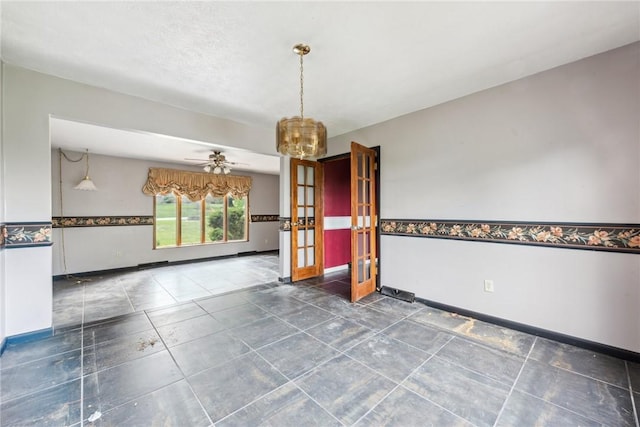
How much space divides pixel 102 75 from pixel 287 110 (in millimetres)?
1861

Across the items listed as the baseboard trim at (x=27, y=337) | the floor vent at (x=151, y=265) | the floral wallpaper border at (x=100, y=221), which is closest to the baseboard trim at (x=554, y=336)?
the baseboard trim at (x=27, y=337)

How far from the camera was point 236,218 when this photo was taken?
23.5 ft

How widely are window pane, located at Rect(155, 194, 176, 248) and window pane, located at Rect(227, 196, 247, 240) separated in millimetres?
1331

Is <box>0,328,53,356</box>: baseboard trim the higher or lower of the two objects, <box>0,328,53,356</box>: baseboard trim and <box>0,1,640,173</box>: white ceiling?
the lower

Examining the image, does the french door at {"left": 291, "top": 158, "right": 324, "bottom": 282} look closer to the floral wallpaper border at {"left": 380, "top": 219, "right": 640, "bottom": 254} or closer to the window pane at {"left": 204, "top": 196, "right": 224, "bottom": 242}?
the floral wallpaper border at {"left": 380, "top": 219, "right": 640, "bottom": 254}

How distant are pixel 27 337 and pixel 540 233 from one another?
483 centimetres

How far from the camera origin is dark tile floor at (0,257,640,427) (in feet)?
4.97

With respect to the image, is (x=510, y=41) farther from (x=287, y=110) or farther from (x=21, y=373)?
(x=21, y=373)

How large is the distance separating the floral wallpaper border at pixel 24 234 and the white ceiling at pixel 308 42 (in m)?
1.43

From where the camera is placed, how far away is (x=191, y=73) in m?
2.41

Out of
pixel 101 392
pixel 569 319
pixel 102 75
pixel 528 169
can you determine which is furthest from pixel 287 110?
pixel 569 319

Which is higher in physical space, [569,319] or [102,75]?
[102,75]

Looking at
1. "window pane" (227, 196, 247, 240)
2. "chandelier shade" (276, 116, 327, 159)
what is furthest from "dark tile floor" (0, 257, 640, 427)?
"window pane" (227, 196, 247, 240)

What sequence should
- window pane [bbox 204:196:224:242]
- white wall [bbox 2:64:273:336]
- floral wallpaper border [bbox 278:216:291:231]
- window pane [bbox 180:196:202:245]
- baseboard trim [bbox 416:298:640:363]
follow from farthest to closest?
window pane [bbox 204:196:224:242]
window pane [bbox 180:196:202:245]
floral wallpaper border [bbox 278:216:291:231]
white wall [bbox 2:64:273:336]
baseboard trim [bbox 416:298:640:363]
